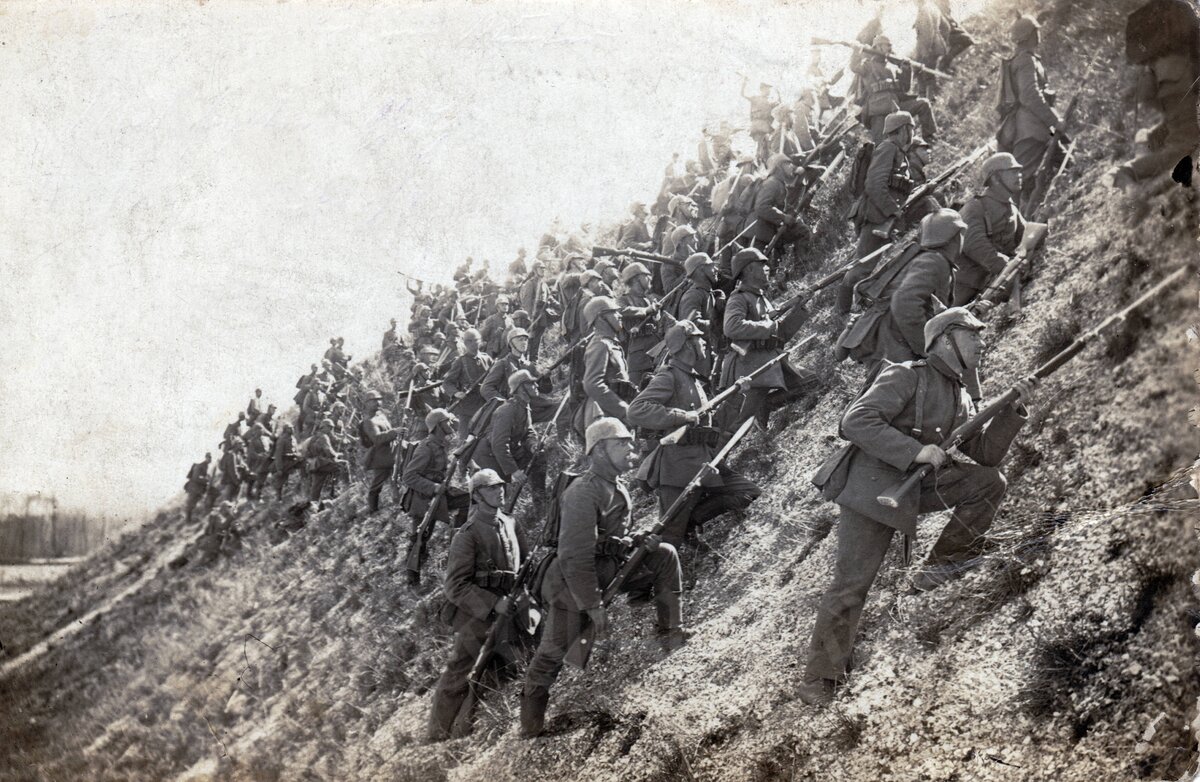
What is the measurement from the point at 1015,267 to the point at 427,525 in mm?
5069

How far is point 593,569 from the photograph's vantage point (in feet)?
17.2

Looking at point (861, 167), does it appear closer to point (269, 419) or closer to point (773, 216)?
point (773, 216)

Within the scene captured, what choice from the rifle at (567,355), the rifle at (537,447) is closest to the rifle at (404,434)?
the rifle at (567,355)

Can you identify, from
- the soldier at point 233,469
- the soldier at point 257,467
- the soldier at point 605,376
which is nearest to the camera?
the soldier at point 605,376

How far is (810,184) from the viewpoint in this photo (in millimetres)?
8039

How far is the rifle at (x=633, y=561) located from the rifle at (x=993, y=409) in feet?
5.31

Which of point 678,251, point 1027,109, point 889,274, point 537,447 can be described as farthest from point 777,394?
point 678,251

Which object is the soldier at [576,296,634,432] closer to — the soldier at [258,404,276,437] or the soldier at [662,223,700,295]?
the soldier at [662,223,700,295]

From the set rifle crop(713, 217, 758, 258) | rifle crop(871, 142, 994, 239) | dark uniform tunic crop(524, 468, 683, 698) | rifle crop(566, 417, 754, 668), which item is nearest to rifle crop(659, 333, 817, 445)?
rifle crop(566, 417, 754, 668)

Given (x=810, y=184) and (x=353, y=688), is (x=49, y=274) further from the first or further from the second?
(x=810, y=184)

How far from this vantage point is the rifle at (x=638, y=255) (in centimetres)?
860

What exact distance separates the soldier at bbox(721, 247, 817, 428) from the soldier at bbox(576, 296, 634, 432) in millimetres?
827

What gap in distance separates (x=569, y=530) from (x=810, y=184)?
4.41 metres

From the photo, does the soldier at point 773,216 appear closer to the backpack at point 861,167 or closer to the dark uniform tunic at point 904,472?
the backpack at point 861,167
